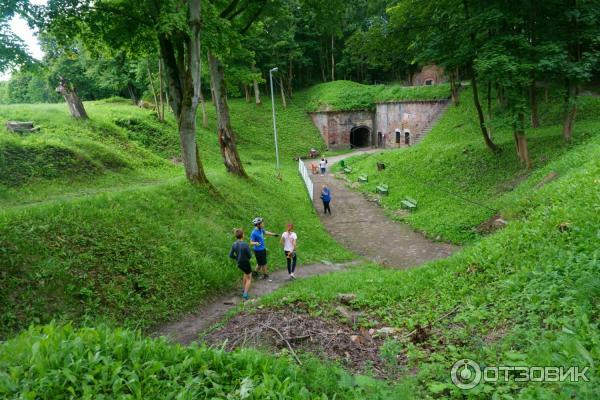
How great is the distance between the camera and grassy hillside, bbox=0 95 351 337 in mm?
7145

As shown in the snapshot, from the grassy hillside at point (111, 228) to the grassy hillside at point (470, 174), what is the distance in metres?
4.34

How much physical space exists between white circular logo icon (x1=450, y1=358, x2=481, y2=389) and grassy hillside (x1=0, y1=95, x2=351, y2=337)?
5398mm

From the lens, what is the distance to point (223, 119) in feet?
57.6

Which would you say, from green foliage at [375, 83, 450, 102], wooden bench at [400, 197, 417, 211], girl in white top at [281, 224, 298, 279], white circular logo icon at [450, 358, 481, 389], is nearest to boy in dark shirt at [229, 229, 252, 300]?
girl in white top at [281, 224, 298, 279]

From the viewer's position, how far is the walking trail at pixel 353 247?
7.83 metres

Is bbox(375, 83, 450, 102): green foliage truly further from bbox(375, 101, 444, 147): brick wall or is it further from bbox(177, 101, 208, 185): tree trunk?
bbox(177, 101, 208, 185): tree trunk

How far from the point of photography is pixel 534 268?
244 inches

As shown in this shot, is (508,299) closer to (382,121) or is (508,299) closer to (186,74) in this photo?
(186,74)

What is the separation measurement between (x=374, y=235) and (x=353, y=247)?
1406 millimetres

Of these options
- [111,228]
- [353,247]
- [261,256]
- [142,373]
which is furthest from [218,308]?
[353,247]

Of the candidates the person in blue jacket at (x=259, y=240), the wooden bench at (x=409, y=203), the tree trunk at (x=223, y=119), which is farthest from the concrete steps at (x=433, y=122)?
the person in blue jacket at (x=259, y=240)

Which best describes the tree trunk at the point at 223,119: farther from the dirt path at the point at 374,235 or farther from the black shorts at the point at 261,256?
the black shorts at the point at 261,256

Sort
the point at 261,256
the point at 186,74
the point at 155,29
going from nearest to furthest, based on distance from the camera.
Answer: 1. the point at 261,256
2. the point at 155,29
3. the point at 186,74

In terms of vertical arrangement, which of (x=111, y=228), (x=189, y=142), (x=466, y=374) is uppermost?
(x=189, y=142)
